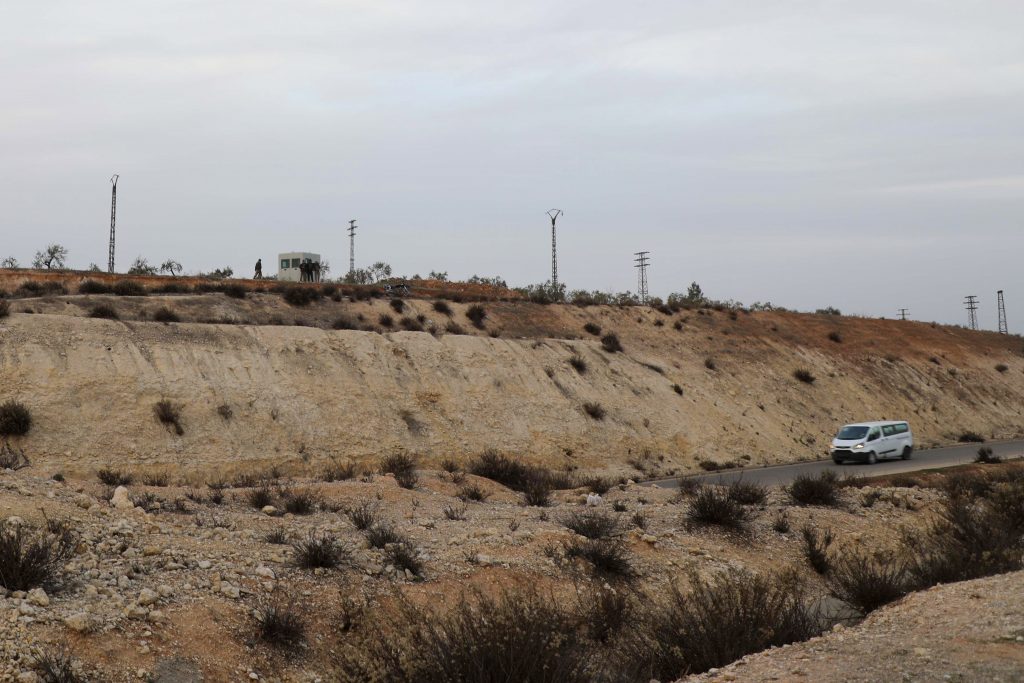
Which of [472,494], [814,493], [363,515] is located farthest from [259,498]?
[814,493]

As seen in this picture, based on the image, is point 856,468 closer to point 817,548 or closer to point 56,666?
point 817,548

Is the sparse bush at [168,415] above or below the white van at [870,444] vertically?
above

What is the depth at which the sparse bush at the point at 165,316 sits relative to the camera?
31.0 metres

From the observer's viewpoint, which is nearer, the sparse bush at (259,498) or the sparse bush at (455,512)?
the sparse bush at (259,498)

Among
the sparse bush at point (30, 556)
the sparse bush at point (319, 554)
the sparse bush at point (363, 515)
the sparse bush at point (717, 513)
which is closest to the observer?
the sparse bush at point (30, 556)

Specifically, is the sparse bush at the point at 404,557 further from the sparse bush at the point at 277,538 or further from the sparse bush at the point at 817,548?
the sparse bush at the point at 817,548

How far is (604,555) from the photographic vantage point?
43.8 feet

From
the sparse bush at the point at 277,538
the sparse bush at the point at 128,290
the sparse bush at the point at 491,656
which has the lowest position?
the sparse bush at the point at 277,538

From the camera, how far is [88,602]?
9.06m

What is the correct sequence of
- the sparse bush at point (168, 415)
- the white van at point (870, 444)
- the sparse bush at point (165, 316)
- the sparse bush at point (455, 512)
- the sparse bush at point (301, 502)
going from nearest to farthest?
the sparse bush at point (301, 502)
the sparse bush at point (455, 512)
the sparse bush at point (168, 415)
the sparse bush at point (165, 316)
the white van at point (870, 444)

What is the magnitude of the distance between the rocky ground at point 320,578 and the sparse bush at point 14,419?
9.45m

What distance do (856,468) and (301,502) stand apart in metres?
23.8

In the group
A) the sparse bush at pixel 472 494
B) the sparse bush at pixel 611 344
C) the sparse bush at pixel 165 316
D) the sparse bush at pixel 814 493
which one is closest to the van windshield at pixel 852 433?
the sparse bush at pixel 611 344

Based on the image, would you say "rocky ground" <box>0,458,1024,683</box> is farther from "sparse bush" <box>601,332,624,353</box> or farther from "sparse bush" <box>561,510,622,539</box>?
"sparse bush" <box>601,332,624,353</box>
